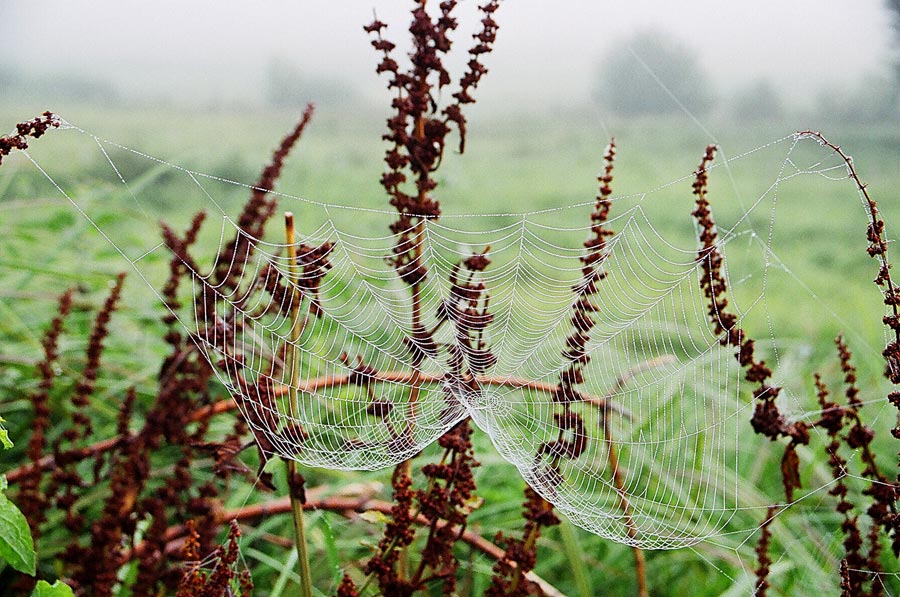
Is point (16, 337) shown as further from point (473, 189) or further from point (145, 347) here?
point (473, 189)

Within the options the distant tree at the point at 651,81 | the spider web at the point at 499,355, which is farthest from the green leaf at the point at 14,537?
the distant tree at the point at 651,81

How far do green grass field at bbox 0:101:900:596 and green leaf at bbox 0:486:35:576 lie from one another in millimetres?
259

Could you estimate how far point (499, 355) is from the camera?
94 centimetres

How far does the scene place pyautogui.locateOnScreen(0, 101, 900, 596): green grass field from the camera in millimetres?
1161

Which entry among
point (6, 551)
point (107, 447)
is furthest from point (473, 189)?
point (6, 551)

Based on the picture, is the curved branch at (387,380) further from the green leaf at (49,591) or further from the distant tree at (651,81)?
the distant tree at (651,81)

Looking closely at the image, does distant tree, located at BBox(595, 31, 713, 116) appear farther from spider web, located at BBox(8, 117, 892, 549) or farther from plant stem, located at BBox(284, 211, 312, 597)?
plant stem, located at BBox(284, 211, 312, 597)

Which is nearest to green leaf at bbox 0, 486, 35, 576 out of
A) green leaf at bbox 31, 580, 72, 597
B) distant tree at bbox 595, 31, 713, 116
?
green leaf at bbox 31, 580, 72, 597

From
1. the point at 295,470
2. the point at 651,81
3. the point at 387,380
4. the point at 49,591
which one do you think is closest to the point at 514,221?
the point at 651,81

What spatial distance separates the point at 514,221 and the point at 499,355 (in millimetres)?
1253

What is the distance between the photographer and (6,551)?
20.6 inches

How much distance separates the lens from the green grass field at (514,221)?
1.16 meters

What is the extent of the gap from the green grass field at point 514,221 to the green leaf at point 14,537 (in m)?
0.26

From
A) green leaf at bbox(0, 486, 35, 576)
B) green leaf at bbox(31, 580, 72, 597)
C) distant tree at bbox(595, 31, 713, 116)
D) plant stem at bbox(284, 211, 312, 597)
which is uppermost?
distant tree at bbox(595, 31, 713, 116)
